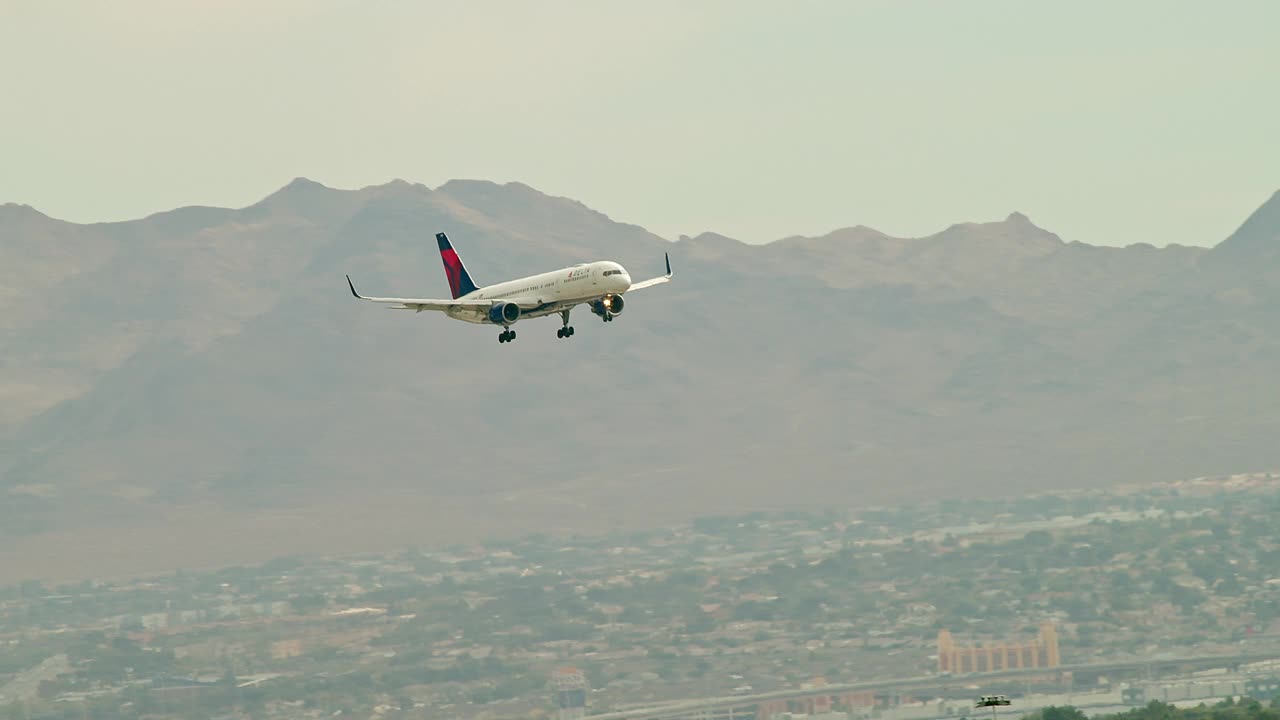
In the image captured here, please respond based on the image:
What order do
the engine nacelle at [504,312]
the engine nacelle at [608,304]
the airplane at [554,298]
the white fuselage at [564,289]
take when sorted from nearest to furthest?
the engine nacelle at [504,312]
the engine nacelle at [608,304]
the airplane at [554,298]
the white fuselage at [564,289]

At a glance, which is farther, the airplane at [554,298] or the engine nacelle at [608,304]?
the airplane at [554,298]

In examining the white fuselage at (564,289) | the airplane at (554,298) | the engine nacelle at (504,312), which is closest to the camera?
the engine nacelle at (504,312)

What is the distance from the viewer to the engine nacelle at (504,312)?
176m

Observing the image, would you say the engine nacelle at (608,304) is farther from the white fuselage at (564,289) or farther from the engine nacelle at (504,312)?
the engine nacelle at (504,312)

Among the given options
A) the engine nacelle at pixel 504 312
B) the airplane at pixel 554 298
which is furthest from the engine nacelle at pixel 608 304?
the engine nacelle at pixel 504 312

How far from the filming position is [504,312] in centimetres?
17688

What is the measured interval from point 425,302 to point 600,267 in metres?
15.3

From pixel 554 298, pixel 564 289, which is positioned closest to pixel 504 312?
pixel 554 298

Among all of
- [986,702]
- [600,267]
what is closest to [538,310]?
[600,267]

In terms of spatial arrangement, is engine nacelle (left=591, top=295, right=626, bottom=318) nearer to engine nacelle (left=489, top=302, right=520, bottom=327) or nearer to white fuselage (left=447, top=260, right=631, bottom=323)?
white fuselage (left=447, top=260, right=631, bottom=323)

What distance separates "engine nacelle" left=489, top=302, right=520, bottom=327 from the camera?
17638 centimetres

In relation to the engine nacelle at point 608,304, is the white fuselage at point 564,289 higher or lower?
higher

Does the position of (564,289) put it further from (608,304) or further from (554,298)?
(608,304)

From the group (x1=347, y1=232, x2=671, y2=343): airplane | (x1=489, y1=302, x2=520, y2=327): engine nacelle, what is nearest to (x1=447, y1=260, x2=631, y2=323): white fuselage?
(x1=347, y1=232, x2=671, y2=343): airplane
